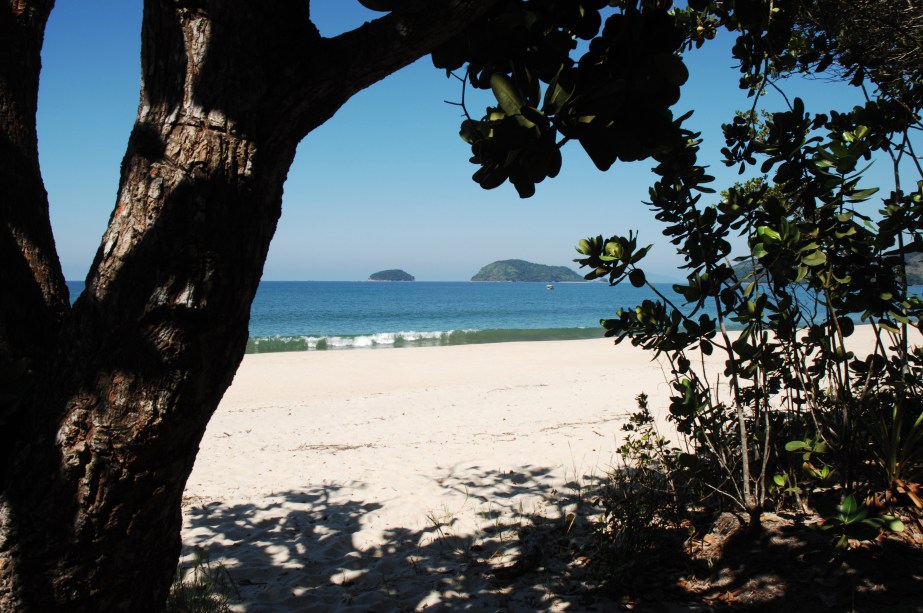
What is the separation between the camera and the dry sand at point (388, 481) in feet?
12.0

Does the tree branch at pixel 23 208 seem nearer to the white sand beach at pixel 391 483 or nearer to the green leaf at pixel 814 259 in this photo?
the white sand beach at pixel 391 483

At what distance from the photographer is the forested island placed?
16950cm

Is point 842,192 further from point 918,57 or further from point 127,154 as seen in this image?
point 127,154

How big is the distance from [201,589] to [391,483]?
7.91ft

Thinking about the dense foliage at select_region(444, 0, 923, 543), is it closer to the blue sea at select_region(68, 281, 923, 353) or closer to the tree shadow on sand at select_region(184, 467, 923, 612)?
the tree shadow on sand at select_region(184, 467, 923, 612)

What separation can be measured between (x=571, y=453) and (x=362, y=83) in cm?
533

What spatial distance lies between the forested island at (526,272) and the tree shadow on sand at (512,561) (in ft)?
538

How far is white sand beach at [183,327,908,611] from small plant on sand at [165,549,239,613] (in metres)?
0.09

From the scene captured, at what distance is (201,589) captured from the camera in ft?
11.2


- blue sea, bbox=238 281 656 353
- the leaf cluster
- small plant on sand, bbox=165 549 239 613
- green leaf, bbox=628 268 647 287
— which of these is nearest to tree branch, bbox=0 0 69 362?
the leaf cluster

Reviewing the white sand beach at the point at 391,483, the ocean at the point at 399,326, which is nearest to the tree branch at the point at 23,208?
the white sand beach at the point at 391,483

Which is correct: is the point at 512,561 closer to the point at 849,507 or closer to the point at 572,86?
the point at 849,507

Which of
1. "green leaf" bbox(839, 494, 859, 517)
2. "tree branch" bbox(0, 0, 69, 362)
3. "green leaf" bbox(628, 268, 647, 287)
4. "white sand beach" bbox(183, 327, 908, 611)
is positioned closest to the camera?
"tree branch" bbox(0, 0, 69, 362)

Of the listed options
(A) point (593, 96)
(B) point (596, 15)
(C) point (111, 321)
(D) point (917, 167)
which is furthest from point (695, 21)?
(C) point (111, 321)
